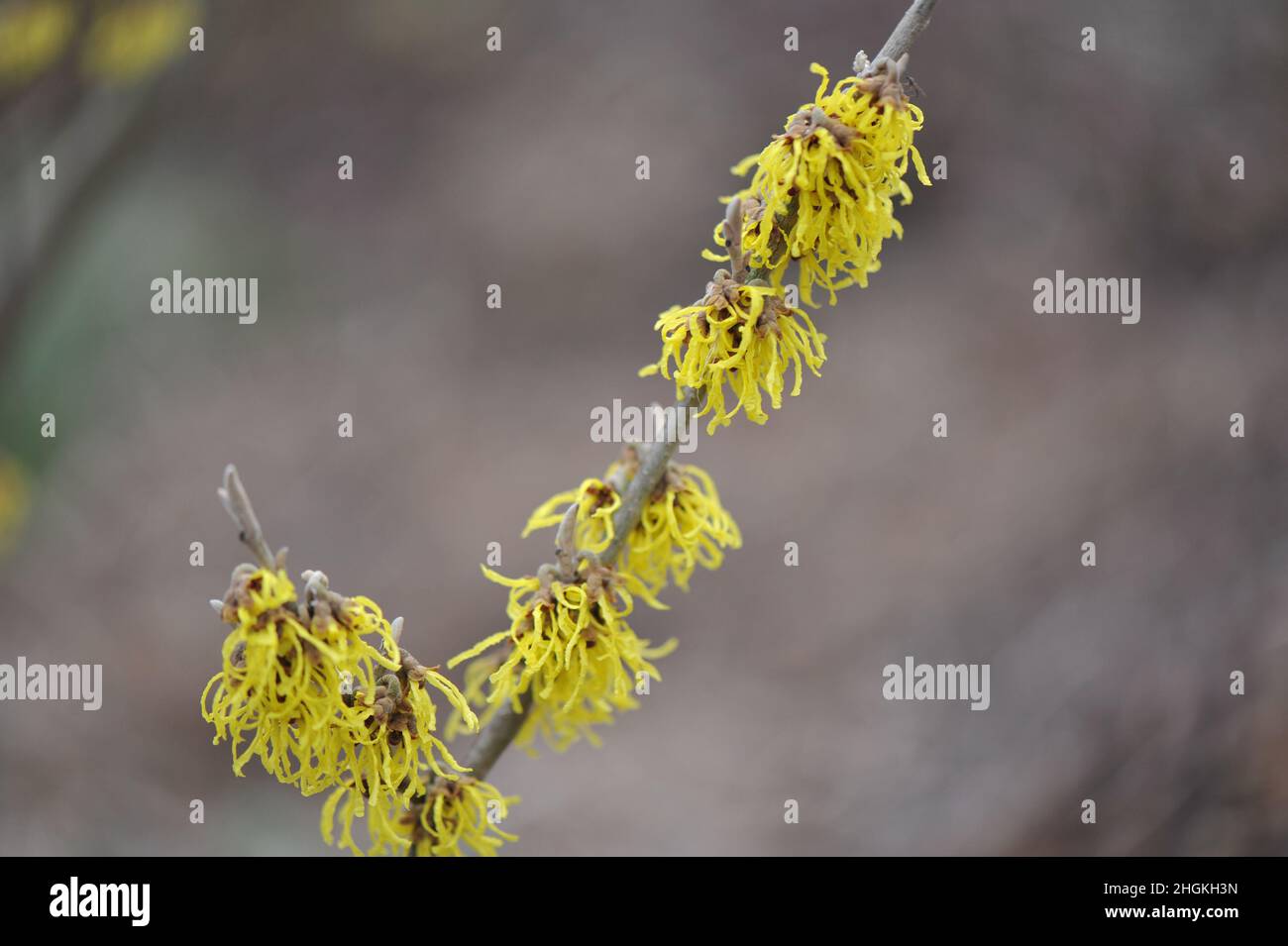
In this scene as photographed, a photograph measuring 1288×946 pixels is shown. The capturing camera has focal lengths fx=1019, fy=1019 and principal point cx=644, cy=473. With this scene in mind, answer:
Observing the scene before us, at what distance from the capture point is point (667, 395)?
27.3 feet

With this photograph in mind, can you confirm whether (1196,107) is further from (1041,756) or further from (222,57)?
(222,57)

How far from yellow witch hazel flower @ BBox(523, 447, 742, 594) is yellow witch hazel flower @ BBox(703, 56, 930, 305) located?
0.42 meters

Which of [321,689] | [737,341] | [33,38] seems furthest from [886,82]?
[33,38]

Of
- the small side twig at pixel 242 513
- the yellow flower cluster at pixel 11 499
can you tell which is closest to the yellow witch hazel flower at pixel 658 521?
the small side twig at pixel 242 513

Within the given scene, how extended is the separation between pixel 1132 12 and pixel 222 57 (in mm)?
6137

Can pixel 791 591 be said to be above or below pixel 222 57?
below

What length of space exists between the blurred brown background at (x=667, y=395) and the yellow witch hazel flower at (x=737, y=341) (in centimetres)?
396

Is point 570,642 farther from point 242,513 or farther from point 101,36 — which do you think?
point 101,36

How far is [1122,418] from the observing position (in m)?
6.40

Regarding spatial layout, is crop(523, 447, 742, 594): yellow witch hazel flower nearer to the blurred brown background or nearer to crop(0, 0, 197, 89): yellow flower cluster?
the blurred brown background

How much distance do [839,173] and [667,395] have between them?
267 inches

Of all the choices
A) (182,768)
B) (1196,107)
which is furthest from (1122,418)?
(182,768)

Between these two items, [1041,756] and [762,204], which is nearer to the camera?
[762,204]

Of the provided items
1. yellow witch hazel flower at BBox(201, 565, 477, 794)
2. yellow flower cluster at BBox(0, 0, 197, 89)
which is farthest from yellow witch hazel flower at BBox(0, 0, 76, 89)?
yellow witch hazel flower at BBox(201, 565, 477, 794)
